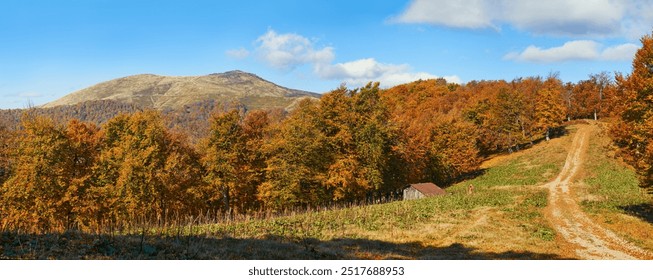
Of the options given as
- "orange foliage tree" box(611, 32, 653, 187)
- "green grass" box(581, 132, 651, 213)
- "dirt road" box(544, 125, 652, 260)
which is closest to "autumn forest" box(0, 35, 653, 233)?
"orange foliage tree" box(611, 32, 653, 187)

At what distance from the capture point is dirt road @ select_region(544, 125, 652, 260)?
21.0 meters

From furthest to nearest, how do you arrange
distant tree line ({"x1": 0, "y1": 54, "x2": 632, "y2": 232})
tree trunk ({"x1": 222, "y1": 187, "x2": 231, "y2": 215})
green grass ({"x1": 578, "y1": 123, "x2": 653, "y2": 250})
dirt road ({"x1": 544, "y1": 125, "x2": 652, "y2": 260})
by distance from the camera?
1. tree trunk ({"x1": 222, "y1": 187, "x2": 231, "y2": 215})
2. distant tree line ({"x1": 0, "y1": 54, "x2": 632, "y2": 232})
3. green grass ({"x1": 578, "y1": 123, "x2": 653, "y2": 250})
4. dirt road ({"x1": 544, "y1": 125, "x2": 652, "y2": 260})

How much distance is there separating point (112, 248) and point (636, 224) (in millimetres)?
33407

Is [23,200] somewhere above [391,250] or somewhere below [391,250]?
above

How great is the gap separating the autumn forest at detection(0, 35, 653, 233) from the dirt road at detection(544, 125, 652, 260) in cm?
494

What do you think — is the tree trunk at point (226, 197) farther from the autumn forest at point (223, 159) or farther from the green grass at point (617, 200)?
the green grass at point (617, 200)

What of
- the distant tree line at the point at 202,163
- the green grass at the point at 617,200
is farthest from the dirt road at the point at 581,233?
the distant tree line at the point at 202,163

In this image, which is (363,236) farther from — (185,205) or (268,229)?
(185,205)

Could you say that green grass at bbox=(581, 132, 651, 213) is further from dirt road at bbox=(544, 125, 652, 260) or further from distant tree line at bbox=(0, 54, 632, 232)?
distant tree line at bbox=(0, 54, 632, 232)

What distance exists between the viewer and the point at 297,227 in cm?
2795

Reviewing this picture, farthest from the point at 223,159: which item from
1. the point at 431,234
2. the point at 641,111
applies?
the point at 641,111

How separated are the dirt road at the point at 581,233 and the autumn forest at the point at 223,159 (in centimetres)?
494

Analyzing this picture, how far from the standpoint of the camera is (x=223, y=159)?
4372 cm
